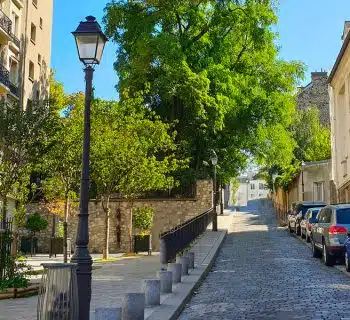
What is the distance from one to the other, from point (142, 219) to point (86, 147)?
2101 centimetres

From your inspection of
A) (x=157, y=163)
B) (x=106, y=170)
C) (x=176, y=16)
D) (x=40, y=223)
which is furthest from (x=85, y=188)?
(x=176, y=16)

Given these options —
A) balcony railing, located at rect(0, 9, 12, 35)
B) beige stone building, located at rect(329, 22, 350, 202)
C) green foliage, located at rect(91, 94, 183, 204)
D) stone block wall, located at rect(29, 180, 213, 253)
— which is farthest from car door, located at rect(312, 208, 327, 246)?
balcony railing, located at rect(0, 9, 12, 35)

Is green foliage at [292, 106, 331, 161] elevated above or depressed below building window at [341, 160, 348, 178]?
above

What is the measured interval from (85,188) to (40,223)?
73.9ft

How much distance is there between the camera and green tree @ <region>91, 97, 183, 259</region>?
2161cm

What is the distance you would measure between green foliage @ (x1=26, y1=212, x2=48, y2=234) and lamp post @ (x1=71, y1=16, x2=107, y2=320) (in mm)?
22241

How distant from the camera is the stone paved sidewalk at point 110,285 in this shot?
31.2ft

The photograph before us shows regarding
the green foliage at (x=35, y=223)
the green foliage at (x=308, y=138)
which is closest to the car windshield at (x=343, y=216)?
the green foliage at (x=35, y=223)

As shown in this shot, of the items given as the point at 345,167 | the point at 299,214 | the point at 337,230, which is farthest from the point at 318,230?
the point at 345,167

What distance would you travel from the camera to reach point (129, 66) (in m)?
32.7

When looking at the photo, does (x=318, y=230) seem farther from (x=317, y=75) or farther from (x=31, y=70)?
(x=317, y=75)

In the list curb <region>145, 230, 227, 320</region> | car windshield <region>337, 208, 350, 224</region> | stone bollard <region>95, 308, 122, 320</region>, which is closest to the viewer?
stone bollard <region>95, 308, 122, 320</region>

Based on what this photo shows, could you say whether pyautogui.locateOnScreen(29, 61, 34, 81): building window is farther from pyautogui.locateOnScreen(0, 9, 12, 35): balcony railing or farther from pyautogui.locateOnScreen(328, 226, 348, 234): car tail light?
pyautogui.locateOnScreen(328, 226, 348, 234): car tail light

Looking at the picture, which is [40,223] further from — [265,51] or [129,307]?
[129,307]
